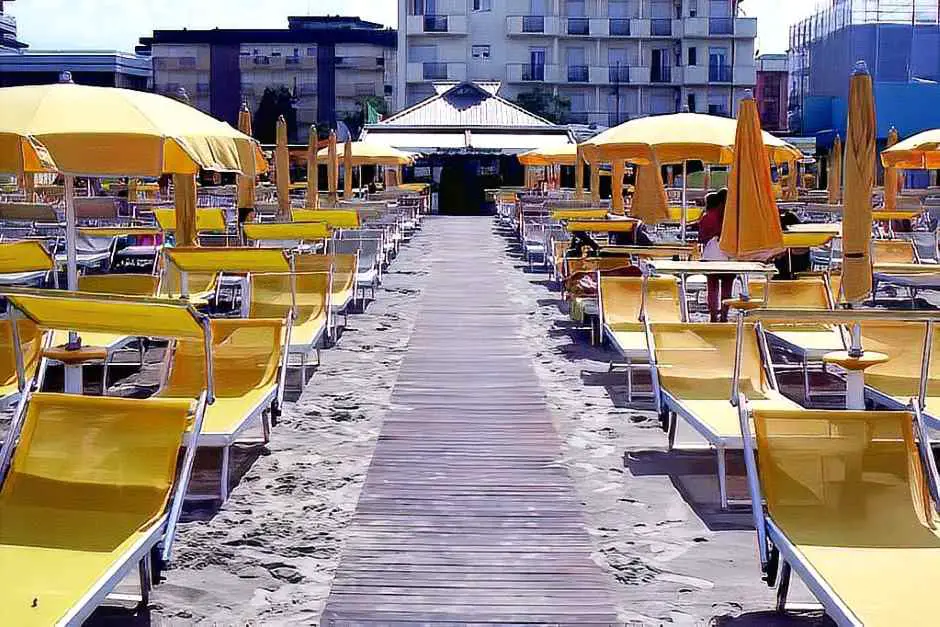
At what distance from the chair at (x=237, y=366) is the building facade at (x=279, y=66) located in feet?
267

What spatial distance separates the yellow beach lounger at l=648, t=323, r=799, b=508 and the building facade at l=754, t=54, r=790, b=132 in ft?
255

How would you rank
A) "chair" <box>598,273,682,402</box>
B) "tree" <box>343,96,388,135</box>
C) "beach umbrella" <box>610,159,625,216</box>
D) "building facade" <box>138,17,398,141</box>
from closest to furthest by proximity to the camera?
"chair" <box>598,273,682,402</box>, "beach umbrella" <box>610,159,625,216</box>, "tree" <box>343,96,388,135</box>, "building facade" <box>138,17,398,141</box>

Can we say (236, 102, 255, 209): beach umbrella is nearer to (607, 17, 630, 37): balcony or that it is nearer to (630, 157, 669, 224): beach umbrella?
(630, 157, 669, 224): beach umbrella

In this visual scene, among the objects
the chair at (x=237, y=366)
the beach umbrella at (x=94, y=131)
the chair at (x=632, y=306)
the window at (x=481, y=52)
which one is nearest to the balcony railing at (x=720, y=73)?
the window at (x=481, y=52)

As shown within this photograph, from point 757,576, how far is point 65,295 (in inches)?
130

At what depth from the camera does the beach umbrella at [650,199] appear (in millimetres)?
16062

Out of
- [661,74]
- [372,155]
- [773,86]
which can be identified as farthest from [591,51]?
[372,155]

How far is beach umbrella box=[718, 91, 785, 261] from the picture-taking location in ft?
32.5

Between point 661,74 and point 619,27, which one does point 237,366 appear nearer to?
point 619,27

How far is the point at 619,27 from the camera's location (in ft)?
214

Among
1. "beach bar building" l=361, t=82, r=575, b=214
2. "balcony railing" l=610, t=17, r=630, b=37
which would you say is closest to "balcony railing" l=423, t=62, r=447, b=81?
"balcony railing" l=610, t=17, r=630, b=37

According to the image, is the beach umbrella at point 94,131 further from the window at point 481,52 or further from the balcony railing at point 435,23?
the window at point 481,52

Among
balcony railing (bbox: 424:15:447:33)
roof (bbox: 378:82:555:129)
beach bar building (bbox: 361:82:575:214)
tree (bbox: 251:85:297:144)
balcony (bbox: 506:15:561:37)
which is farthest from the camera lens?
tree (bbox: 251:85:297:144)

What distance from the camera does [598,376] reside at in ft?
33.7
